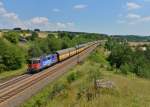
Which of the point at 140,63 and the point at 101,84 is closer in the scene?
the point at 101,84

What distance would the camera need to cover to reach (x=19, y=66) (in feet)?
246

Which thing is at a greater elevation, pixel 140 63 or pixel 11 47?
pixel 11 47

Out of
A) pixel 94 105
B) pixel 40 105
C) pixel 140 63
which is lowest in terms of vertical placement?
pixel 140 63

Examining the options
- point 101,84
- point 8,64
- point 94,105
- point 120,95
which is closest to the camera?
point 94,105

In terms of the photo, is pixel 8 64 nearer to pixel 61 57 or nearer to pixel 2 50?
pixel 2 50

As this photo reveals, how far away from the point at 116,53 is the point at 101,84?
278 feet

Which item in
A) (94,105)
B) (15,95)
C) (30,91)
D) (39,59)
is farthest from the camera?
(39,59)

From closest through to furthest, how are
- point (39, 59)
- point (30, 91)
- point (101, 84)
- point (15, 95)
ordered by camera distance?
point (101, 84) → point (15, 95) → point (30, 91) → point (39, 59)

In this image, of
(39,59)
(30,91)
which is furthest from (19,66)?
(30,91)

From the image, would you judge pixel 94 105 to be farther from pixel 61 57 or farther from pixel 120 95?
pixel 61 57

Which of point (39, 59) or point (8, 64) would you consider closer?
point (39, 59)

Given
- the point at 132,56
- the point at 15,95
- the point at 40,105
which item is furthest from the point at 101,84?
the point at 132,56

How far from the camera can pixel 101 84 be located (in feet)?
94.3

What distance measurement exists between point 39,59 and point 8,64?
10.2 metres
